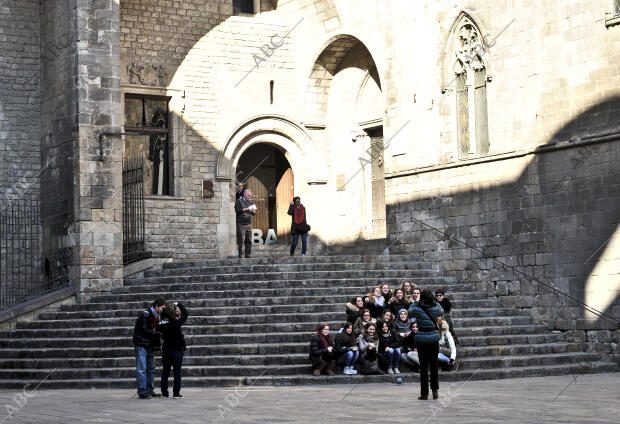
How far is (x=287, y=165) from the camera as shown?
27.2 meters

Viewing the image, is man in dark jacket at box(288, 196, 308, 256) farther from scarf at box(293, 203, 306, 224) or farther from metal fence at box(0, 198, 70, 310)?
metal fence at box(0, 198, 70, 310)

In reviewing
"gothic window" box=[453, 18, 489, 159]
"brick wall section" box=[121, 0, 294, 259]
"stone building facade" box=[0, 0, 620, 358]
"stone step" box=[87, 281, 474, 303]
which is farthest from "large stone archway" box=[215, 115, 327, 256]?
"stone step" box=[87, 281, 474, 303]

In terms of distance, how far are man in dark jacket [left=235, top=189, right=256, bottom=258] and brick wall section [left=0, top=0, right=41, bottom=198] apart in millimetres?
4825

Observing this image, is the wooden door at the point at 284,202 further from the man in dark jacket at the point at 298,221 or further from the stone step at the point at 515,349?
the stone step at the point at 515,349

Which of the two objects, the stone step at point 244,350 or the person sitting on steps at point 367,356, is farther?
the stone step at point 244,350

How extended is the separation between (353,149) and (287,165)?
180 cm

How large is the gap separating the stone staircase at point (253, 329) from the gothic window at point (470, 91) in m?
2.84

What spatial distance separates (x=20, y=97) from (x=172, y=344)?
452 inches

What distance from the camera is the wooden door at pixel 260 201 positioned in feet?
88.0

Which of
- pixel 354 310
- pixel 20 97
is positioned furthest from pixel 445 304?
pixel 20 97

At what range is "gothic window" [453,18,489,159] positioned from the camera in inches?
876

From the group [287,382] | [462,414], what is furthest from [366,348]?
[462,414]

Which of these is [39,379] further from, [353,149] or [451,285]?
[353,149]

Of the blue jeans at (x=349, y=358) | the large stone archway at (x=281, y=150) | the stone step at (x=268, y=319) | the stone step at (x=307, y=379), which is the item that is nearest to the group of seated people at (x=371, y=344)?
the blue jeans at (x=349, y=358)
